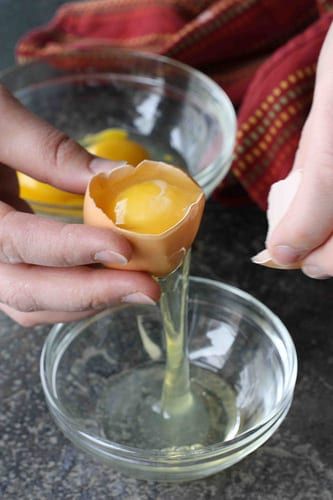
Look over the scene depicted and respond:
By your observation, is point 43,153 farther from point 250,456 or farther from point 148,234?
point 250,456

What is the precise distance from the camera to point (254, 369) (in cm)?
96

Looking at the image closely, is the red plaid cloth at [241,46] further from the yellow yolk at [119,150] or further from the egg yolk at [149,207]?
the egg yolk at [149,207]

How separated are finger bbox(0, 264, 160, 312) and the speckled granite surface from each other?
0.20m

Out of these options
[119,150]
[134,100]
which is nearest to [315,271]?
[119,150]

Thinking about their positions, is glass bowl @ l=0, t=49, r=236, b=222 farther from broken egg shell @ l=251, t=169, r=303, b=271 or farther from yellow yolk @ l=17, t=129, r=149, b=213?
broken egg shell @ l=251, t=169, r=303, b=271

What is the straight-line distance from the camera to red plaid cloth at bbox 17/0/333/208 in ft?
3.89

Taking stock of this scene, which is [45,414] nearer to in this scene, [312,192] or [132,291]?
[132,291]

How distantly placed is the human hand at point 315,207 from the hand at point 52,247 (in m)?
0.13

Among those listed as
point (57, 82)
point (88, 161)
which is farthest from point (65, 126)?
point (88, 161)

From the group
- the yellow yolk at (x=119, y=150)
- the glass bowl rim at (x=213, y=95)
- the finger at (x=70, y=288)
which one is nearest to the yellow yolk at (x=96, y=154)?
the yellow yolk at (x=119, y=150)

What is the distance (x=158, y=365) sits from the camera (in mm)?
1011

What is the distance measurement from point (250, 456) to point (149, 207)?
0.32 m

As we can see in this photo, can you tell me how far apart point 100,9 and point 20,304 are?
82cm

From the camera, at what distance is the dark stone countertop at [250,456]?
89cm
